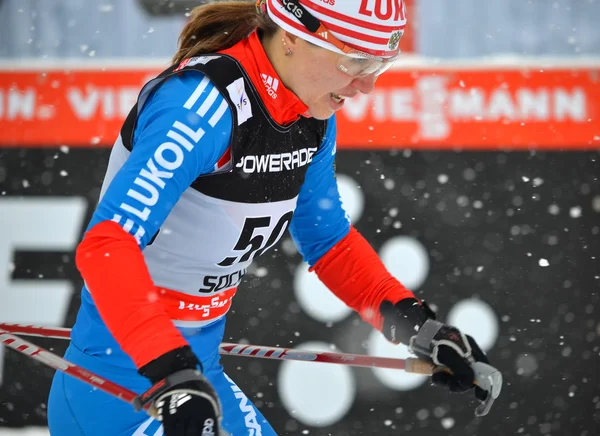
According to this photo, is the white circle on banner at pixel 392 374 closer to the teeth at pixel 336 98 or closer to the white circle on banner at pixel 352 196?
the white circle on banner at pixel 352 196

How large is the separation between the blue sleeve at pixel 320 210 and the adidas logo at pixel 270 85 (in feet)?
1.08

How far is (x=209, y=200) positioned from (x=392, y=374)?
2.16m

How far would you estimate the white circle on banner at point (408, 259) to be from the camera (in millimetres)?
3527

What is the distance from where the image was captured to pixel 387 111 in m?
3.46

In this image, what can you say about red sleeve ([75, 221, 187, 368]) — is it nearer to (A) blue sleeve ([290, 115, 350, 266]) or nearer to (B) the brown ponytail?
(B) the brown ponytail

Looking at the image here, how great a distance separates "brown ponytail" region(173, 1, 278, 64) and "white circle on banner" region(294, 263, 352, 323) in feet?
6.25

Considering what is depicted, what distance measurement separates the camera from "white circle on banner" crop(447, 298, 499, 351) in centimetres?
350

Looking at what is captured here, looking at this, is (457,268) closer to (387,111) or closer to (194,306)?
(387,111)

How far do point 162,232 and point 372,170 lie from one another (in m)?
1.95

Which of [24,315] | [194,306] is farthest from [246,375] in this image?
[194,306]

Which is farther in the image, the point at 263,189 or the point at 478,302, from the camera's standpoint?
the point at 478,302

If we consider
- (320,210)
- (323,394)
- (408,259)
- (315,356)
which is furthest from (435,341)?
(323,394)

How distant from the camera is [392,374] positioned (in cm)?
356

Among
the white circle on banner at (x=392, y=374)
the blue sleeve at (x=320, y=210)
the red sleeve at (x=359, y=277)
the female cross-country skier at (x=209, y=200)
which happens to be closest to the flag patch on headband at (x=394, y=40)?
the female cross-country skier at (x=209, y=200)
